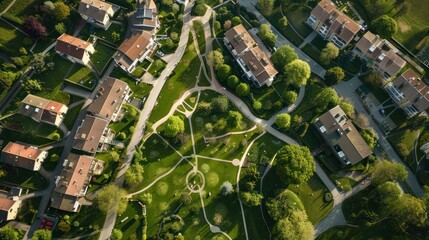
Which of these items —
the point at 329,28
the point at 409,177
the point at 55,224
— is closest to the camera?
the point at 55,224

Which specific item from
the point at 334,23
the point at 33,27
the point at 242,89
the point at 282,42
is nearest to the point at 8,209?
the point at 33,27

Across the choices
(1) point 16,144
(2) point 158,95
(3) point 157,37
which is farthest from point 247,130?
(1) point 16,144

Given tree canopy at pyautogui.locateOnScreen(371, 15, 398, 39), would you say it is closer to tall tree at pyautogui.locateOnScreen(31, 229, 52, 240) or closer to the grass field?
the grass field

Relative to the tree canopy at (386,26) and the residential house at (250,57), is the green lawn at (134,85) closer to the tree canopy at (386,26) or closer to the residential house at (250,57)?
the residential house at (250,57)

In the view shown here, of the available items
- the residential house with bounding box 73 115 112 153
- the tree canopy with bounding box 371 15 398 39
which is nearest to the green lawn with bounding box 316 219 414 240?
the tree canopy with bounding box 371 15 398 39

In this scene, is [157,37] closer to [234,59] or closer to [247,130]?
[234,59]
